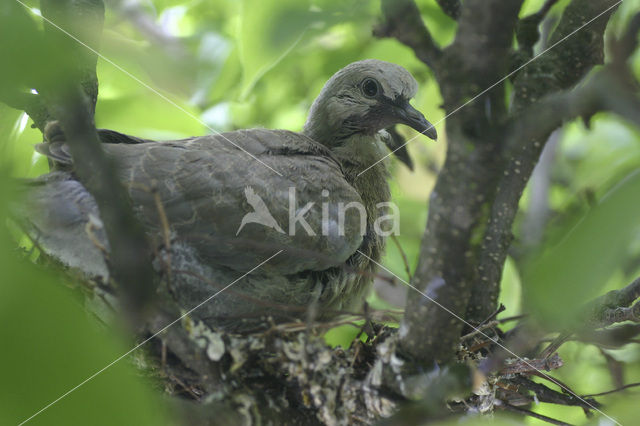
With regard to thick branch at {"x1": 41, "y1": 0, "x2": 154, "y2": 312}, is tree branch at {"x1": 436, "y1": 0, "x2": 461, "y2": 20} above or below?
above

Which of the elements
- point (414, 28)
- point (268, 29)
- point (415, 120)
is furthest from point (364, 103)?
point (414, 28)

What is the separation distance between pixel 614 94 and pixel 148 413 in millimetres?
739

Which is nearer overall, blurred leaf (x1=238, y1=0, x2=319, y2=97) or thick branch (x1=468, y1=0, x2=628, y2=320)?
blurred leaf (x1=238, y1=0, x2=319, y2=97)

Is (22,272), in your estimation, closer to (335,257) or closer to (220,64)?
(335,257)

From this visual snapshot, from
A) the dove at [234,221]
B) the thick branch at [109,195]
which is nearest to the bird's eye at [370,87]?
the dove at [234,221]

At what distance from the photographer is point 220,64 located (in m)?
2.43

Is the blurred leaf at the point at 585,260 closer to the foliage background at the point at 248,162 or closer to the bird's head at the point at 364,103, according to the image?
the foliage background at the point at 248,162

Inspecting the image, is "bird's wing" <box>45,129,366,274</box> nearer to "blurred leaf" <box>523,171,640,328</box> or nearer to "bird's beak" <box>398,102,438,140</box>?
"bird's beak" <box>398,102,438,140</box>

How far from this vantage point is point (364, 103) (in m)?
2.47

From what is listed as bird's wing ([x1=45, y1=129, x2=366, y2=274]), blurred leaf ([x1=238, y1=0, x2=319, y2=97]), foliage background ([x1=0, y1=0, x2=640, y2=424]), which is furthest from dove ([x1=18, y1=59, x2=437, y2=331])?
blurred leaf ([x1=238, y1=0, x2=319, y2=97])

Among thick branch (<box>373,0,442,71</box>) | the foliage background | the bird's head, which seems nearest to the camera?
the foliage background

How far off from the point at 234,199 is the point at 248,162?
19cm

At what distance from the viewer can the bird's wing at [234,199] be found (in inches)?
68.3

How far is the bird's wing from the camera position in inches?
68.3
